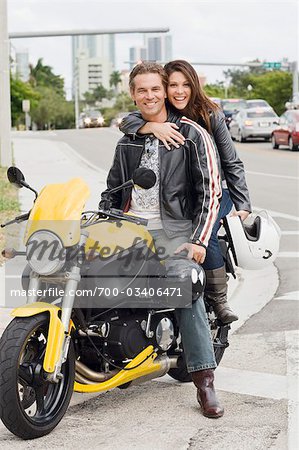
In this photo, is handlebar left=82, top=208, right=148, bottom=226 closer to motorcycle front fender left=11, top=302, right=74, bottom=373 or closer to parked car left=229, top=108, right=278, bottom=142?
motorcycle front fender left=11, top=302, right=74, bottom=373

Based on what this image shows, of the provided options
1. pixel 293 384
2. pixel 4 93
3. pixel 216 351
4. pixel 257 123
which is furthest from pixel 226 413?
pixel 257 123

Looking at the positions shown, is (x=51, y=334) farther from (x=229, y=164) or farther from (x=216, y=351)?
(x=229, y=164)

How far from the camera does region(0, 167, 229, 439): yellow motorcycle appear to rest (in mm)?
4500

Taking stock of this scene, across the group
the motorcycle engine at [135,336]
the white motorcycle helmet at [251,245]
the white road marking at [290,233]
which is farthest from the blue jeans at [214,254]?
the white road marking at [290,233]

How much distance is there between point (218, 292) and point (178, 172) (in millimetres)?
847

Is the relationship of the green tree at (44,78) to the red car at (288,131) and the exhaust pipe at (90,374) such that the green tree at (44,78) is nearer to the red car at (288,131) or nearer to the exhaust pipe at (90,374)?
the red car at (288,131)

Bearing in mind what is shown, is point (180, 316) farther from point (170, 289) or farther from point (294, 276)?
point (294, 276)

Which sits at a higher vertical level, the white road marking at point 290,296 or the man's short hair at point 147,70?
the man's short hair at point 147,70

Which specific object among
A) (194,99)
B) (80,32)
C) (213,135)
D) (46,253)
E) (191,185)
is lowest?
(46,253)

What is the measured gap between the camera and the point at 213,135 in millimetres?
5641

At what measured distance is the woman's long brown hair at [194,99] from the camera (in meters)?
5.29

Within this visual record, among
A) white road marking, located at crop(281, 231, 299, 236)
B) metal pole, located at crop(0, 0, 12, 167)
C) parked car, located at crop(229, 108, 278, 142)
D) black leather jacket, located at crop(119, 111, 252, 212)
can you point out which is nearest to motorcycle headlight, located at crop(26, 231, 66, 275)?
black leather jacket, located at crop(119, 111, 252, 212)

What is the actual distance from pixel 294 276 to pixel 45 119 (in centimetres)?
10722

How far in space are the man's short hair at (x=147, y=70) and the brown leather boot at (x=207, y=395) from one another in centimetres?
167
